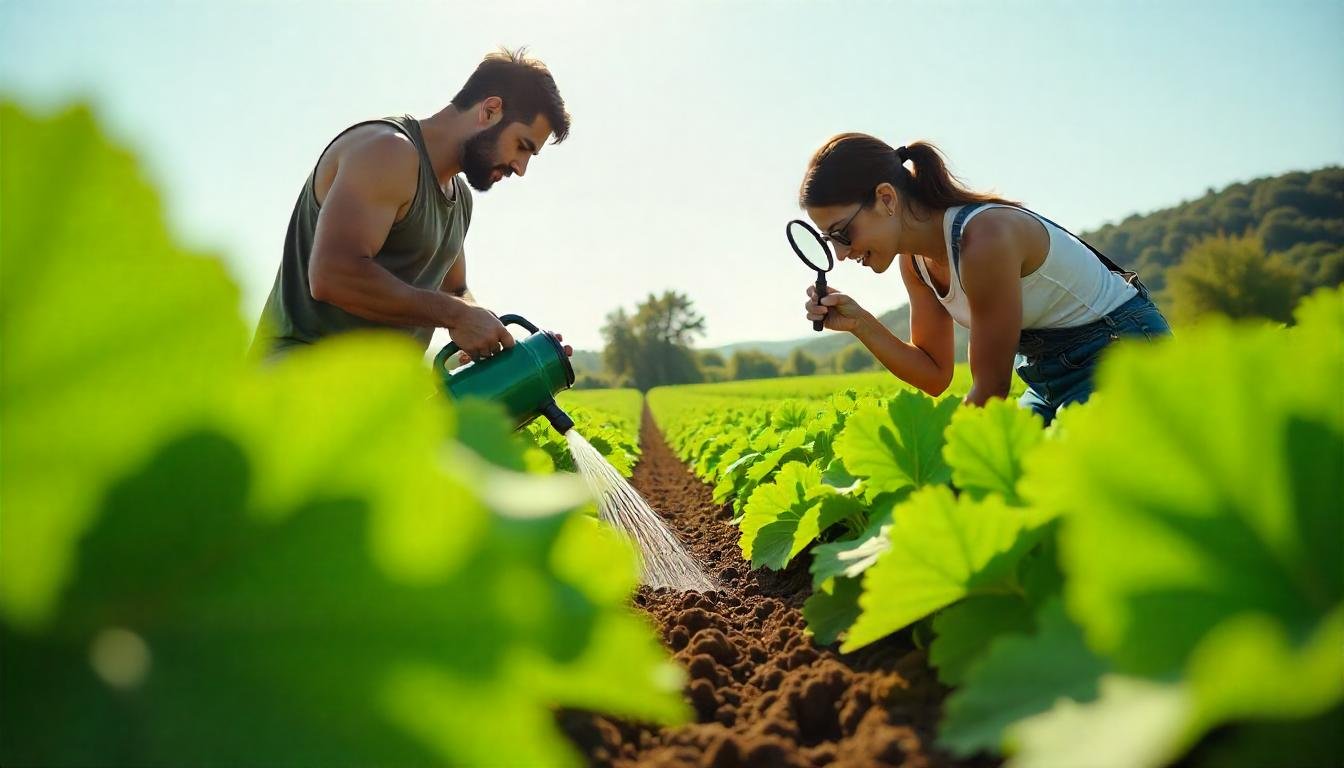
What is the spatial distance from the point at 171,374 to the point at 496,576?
0.24 m

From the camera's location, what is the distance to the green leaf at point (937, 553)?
3.46 ft

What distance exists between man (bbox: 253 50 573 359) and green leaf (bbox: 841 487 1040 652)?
1.95m

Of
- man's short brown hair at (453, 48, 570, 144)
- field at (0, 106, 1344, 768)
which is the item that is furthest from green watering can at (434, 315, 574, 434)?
field at (0, 106, 1344, 768)

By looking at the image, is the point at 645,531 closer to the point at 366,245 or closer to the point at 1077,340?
the point at 366,245

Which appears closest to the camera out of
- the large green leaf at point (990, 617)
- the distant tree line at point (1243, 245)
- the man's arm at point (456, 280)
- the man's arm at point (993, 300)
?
the large green leaf at point (990, 617)

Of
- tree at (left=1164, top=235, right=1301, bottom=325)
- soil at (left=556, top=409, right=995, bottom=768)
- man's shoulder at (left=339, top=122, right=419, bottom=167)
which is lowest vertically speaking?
soil at (left=556, top=409, right=995, bottom=768)

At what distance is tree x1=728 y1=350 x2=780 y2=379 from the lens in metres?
77.6

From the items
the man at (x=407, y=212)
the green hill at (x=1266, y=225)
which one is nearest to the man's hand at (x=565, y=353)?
the man at (x=407, y=212)

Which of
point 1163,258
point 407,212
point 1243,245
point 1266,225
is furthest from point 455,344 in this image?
point 1163,258

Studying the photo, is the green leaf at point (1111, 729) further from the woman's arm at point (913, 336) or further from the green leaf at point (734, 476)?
the green leaf at point (734, 476)

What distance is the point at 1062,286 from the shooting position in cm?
329

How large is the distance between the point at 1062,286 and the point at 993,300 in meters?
0.47

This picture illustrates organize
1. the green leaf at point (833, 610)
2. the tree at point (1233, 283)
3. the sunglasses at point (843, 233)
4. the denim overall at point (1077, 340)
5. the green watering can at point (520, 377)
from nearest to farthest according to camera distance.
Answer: the green leaf at point (833, 610), the green watering can at point (520, 377), the denim overall at point (1077, 340), the sunglasses at point (843, 233), the tree at point (1233, 283)

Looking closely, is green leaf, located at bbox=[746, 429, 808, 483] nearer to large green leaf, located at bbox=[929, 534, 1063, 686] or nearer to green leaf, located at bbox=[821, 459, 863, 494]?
green leaf, located at bbox=[821, 459, 863, 494]
